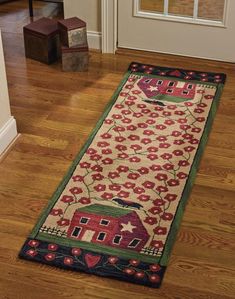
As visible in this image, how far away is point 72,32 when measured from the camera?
154 inches

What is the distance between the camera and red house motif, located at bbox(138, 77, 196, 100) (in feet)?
12.3

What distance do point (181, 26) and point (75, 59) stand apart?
689 millimetres

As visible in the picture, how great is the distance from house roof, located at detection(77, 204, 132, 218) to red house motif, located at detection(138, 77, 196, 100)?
3.37 feet

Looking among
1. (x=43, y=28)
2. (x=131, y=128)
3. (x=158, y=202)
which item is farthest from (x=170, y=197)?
(x=43, y=28)

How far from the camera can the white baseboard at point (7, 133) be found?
3279 mm

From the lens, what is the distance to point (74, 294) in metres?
2.51

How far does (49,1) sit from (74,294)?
9.55 ft

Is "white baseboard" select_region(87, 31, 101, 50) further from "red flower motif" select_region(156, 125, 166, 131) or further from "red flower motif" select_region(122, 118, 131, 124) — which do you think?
"red flower motif" select_region(156, 125, 166, 131)

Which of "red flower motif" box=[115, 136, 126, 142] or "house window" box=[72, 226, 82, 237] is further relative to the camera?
"red flower motif" box=[115, 136, 126, 142]

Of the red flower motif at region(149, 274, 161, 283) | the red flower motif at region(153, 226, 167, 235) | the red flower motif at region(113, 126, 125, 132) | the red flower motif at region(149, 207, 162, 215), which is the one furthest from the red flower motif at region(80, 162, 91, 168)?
the red flower motif at region(149, 274, 161, 283)

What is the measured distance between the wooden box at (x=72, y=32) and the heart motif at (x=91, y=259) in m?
1.66

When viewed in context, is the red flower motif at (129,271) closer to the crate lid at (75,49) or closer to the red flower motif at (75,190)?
the red flower motif at (75,190)

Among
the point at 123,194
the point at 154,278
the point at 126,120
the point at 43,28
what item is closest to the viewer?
the point at 154,278

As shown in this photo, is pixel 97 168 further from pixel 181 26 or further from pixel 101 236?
pixel 181 26
